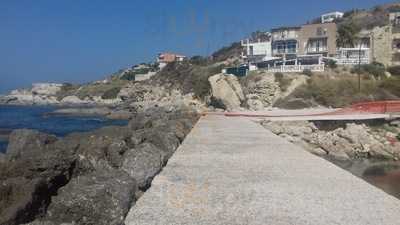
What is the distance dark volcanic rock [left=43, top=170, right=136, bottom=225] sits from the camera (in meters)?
5.65

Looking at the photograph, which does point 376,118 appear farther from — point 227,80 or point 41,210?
point 41,210

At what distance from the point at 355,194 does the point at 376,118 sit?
66.6ft

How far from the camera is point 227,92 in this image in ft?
139

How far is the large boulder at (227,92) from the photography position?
137ft

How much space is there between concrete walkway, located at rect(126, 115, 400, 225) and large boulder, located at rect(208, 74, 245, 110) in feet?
96.1

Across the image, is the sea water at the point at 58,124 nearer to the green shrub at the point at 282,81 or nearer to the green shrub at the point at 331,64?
the green shrub at the point at 282,81

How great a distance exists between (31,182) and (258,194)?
3.65 metres

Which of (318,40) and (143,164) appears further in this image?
(318,40)

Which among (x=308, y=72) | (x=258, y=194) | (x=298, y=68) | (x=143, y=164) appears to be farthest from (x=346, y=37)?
(x=258, y=194)

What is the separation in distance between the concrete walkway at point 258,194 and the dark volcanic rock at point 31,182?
4.25ft

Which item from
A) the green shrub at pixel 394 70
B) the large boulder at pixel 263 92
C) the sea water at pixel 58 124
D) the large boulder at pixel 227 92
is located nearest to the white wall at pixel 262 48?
the green shrub at pixel 394 70

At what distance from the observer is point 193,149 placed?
1323 cm

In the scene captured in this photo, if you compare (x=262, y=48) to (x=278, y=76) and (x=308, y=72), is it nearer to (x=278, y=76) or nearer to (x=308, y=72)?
(x=308, y=72)

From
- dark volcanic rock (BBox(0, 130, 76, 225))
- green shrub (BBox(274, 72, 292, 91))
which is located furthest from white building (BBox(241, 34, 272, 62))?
dark volcanic rock (BBox(0, 130, 76, 225))
